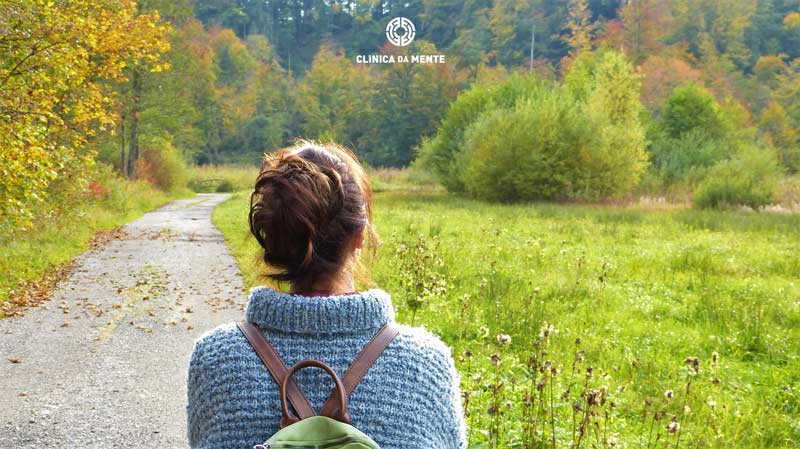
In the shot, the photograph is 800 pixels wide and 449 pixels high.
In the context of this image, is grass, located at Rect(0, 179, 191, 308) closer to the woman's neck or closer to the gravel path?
the gravel path

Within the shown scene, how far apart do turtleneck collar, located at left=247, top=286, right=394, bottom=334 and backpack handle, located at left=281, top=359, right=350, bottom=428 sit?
0.38 ft

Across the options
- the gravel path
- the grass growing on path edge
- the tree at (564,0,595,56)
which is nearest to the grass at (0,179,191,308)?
the grass growing on path edge

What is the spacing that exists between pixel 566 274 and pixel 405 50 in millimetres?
73781

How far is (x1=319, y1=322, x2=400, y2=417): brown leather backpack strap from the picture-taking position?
5.41 feet

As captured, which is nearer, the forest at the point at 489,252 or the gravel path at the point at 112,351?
the gravel path at the point at 112,351

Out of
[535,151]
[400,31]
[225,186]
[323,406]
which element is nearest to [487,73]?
[400,31]

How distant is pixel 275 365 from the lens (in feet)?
5.46

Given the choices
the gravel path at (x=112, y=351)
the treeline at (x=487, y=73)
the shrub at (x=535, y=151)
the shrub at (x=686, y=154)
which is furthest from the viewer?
the treeline at (x=487, y=73)

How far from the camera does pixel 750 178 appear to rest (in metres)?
32.8

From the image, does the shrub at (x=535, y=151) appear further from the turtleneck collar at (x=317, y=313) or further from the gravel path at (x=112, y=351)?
the turtleneck collar at (x=317, y=313)

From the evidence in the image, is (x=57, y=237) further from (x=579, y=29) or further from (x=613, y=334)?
(x=579, y=29)

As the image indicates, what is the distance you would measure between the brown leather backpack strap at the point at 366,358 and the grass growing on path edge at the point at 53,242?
8.11 m

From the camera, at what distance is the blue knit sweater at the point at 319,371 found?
1.67m

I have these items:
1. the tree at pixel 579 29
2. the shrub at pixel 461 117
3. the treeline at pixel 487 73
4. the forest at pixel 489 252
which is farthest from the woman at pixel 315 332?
the tree at pixel 579 29
